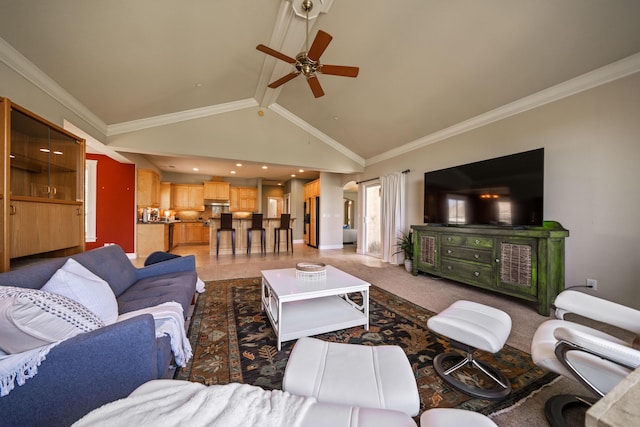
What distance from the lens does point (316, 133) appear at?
5684 mm

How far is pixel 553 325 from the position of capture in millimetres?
1429

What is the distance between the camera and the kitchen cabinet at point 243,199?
29.3 feet

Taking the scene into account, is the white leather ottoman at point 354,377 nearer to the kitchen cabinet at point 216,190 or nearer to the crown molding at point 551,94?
the crown molding at point 551,94

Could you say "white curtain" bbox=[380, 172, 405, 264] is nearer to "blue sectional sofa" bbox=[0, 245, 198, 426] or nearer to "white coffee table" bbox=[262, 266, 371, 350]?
"white coffee table" bbox=[262, 266, 371, 350]

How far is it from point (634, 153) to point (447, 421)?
3483 millimetres

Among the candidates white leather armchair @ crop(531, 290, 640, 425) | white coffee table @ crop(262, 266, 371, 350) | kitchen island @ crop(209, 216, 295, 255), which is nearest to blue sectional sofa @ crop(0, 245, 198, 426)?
white coffee table @ crop(262, 266, 371, 350)

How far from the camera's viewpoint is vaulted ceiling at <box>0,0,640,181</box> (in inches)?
85.4

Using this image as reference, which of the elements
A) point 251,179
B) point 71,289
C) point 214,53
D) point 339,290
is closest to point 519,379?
point 339,290

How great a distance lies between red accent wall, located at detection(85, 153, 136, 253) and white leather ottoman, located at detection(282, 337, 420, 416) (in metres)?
6.10

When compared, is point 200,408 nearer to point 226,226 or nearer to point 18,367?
point 18,367

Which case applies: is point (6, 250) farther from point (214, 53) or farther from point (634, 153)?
point (634, 153)

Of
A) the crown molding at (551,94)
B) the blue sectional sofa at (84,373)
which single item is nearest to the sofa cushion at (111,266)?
the blue sectional sofa at (84,373)

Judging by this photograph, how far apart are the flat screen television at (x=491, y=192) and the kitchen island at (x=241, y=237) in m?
4.40

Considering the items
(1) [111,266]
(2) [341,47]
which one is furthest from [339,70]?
(1) [111,266]
